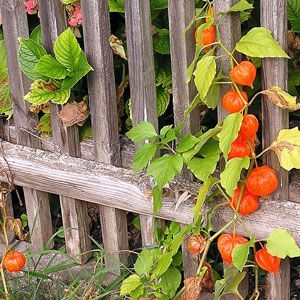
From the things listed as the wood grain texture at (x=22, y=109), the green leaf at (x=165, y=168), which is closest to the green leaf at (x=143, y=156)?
the green leaf at (x=165, y=168)

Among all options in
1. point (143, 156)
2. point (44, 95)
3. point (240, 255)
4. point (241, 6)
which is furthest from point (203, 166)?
point (44, 95)

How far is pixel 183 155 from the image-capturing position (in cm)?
289

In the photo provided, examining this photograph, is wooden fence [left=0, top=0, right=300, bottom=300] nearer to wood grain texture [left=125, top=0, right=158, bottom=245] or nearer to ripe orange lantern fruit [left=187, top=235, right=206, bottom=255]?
wood grain texture [left=125, top=0, right=158, bottom=245]

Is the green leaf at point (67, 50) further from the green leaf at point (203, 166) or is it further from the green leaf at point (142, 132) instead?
the green leaf at point (203, 166)

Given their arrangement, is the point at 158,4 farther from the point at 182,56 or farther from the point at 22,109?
the point at 22,109

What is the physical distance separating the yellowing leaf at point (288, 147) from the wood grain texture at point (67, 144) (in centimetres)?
99

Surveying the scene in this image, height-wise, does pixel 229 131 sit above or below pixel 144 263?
above

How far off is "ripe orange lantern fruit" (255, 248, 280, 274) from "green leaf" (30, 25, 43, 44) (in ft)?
4.30

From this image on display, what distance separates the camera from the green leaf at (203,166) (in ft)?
9.29

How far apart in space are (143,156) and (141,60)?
341 mm

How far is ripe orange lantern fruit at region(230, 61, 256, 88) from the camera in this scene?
2656mm

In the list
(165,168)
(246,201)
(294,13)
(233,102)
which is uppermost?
(294,13)

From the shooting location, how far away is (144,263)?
10.1ft

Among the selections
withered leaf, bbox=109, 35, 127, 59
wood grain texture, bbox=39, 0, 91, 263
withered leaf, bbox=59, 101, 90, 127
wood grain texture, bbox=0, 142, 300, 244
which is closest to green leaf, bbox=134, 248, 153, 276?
wood grain texture, bbox=0, 142, 300, 244
